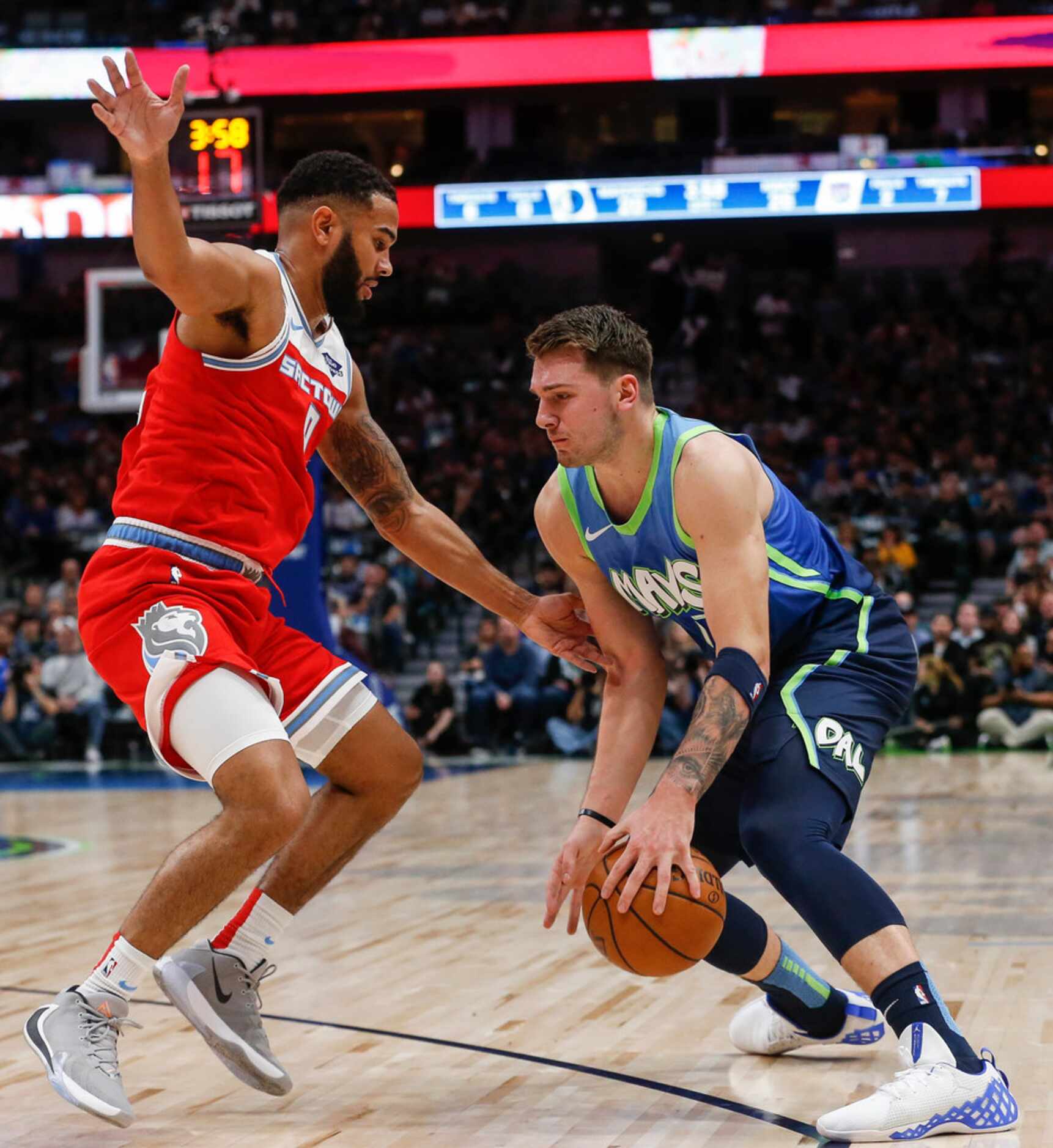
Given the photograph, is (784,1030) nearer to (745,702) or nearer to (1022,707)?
(745,702)

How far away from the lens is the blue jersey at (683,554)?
3.57 m

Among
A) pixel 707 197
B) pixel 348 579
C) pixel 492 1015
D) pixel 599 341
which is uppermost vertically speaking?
pixel 707 197

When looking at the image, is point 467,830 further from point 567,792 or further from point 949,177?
point 949,177

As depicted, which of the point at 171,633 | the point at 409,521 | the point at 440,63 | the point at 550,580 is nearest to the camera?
the point at 171,633

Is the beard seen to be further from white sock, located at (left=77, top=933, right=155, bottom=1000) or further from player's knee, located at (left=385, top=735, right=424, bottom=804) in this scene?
white sock, located at (left=77, top=933, right=155, bottom=1000)

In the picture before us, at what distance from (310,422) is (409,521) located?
61cm

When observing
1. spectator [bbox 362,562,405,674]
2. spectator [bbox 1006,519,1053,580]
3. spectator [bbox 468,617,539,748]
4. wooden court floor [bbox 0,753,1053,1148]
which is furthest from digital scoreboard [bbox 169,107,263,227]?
spectator [bbox 1006,519,1053,580]

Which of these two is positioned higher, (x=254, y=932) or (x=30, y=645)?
(x=254, y=932)

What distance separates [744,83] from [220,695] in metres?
22.7

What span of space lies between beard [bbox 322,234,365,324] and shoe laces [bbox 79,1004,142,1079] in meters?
1.73

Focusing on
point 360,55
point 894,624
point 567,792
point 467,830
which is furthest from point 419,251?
point 894,624

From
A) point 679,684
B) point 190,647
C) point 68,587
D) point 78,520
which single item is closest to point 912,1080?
point 190,647

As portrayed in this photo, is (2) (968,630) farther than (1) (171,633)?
Yes

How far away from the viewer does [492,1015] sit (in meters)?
4.46
